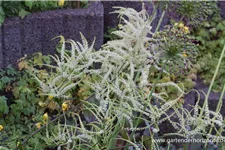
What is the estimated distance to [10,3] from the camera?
332 cm

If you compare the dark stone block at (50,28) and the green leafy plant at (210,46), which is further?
the green leafy plant at (210,46)

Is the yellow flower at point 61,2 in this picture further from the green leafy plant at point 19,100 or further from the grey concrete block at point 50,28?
the green leafy plant at point 19,100

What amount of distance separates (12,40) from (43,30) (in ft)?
0.82

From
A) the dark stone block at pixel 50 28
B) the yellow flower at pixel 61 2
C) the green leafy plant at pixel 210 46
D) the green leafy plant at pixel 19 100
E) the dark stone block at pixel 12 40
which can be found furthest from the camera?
the green leafy plant at pixel 210 46

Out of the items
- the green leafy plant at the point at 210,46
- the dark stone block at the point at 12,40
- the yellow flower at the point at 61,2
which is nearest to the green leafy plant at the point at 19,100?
the dark stone block at the point at 12,40

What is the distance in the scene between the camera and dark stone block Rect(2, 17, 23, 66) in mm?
3285

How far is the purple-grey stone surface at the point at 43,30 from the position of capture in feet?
10.9

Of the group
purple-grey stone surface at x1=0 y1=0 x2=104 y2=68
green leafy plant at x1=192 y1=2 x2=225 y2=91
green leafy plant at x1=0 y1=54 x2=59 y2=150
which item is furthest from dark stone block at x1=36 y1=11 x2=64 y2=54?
green leafy plant at x1=192 y1=2 x2=225 y2=91

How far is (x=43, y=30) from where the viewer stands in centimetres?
343

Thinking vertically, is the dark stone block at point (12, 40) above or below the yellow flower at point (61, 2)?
below

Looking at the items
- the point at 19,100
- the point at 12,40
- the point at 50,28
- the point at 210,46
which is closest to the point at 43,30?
the point at 50,28

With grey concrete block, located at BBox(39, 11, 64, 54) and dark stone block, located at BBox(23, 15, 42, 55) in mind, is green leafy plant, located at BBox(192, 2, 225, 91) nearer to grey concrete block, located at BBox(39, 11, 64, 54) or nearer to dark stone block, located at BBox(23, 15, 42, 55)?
grey concrete block, located at BBox(39, 11, 64, 54)

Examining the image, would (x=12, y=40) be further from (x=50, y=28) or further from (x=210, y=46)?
(x=210, y=46)

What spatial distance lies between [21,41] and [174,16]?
5.71 ft
